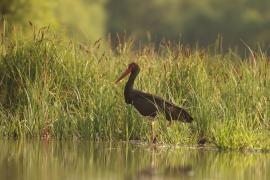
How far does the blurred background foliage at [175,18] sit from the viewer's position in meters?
61.3

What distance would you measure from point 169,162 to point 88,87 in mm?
3074

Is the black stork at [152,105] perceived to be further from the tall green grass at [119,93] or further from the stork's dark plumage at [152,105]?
the tall green grass at [119,93]

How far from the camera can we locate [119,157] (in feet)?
47.1

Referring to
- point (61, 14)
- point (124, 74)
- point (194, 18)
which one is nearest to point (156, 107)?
point (124, 74)

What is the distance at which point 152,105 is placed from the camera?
15773 mm

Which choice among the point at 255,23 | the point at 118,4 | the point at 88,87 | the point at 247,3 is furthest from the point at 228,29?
the point at 88,87

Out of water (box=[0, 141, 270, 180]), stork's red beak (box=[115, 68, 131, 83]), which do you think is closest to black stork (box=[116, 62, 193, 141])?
stork's red beak (box=[115, 68, 131, 83])

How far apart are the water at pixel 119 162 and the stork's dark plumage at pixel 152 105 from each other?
0.43 metres

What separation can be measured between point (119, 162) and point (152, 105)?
198 centimetres

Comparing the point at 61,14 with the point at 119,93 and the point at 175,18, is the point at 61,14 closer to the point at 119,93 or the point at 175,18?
the point at 175,18

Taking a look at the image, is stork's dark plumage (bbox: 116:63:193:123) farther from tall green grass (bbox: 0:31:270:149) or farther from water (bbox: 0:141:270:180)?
water (bbox: 0:141:270:180)

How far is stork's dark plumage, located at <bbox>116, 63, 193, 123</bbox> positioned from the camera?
15.4 metres

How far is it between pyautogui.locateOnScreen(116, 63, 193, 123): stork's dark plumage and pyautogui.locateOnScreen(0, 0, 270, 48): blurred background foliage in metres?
39.8

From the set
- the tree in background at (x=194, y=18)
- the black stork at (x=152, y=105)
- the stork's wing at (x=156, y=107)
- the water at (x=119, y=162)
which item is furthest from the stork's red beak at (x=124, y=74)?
the tree in background at (x=194, y=18)
